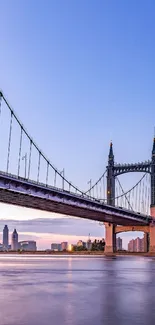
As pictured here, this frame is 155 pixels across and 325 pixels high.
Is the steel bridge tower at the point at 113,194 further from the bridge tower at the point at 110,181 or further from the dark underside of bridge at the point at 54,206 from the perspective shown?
the dark underside of bridge at the point at 54,206

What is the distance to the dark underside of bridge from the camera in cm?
6438

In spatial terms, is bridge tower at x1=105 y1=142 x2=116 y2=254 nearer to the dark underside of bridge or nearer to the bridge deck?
the dark underside of bridge

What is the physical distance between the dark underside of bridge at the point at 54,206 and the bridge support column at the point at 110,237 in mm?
7261

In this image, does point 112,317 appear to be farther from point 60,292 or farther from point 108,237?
point 108,237

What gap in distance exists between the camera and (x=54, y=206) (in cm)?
7675

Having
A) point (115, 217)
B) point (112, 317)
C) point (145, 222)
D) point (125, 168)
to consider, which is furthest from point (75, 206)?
point (112, 317)

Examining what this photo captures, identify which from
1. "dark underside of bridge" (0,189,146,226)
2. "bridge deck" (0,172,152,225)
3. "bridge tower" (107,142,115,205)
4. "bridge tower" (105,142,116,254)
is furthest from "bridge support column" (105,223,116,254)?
"bridge deck" (0,172,152,225)

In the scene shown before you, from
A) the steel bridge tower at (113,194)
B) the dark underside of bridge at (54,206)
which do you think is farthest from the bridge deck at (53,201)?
the steel bridge tower at (113,194)

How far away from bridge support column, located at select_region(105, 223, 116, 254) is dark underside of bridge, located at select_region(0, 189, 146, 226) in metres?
7.26

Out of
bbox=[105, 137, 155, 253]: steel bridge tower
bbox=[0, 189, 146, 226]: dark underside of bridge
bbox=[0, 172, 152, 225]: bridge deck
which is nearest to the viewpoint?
bbox=[0, 172, 152, 225]: bridge deck

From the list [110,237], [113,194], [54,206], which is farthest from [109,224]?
[54,206]

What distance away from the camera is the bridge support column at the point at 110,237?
378 ft

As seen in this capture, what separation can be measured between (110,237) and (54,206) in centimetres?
4123

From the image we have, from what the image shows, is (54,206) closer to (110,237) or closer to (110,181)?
(110,237)
